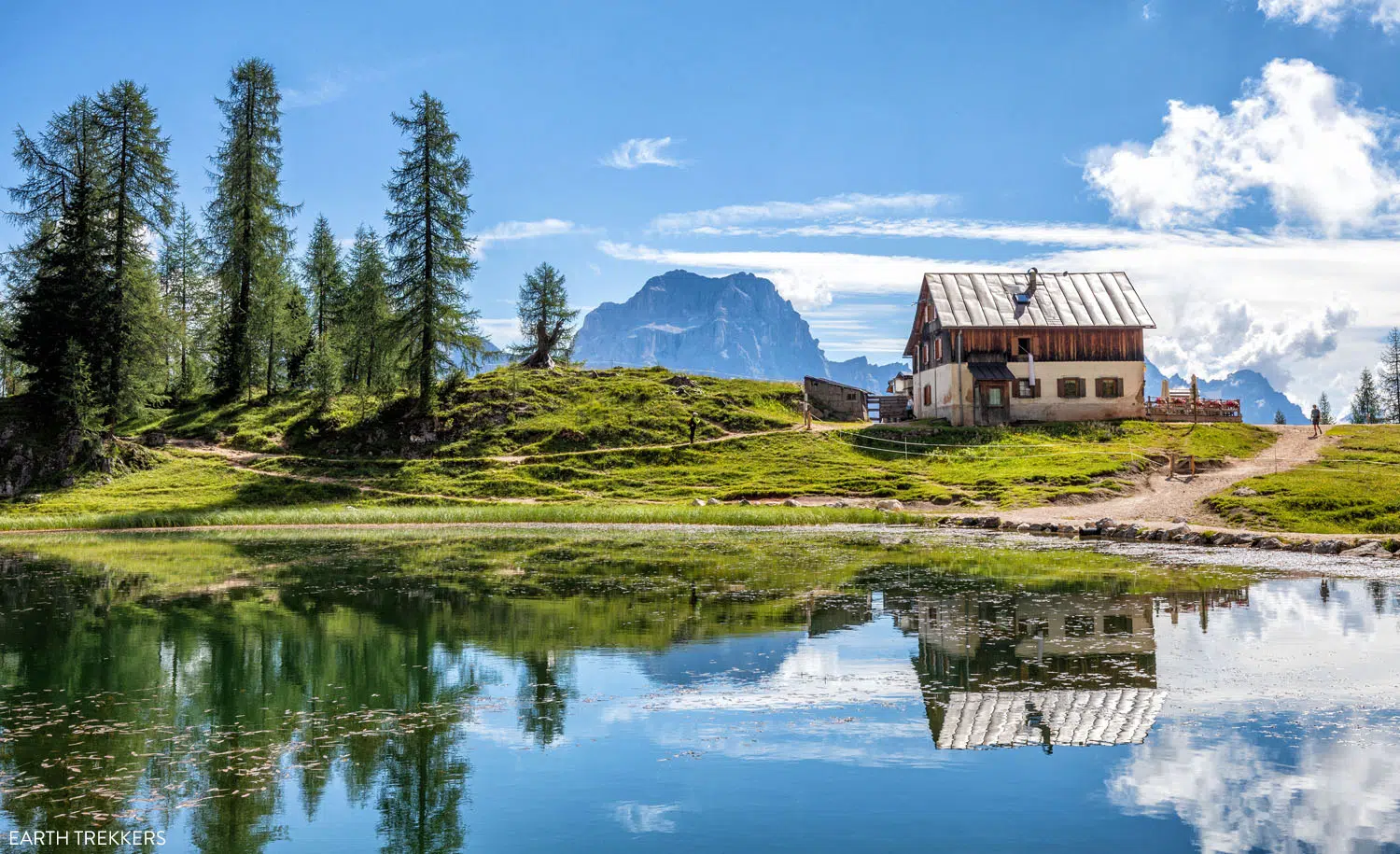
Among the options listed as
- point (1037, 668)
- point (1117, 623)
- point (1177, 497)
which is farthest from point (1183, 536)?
point (1037, 668)

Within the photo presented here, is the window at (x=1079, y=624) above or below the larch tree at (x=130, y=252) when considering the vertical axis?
below

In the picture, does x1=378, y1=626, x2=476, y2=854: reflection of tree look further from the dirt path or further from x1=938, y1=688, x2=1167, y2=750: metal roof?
the dirt path

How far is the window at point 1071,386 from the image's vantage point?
74125 mm

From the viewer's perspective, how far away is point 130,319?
212ft

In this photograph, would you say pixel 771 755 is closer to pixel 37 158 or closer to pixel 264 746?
pixel 264 746

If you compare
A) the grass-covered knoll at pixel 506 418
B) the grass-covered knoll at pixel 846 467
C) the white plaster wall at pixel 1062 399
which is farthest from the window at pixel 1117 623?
the white plaster wall at pixel 1062 399

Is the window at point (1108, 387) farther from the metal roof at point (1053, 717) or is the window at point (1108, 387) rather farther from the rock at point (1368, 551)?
the metal roof at point (1053, 717)

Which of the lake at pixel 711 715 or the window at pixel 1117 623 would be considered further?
the window at pixel 1117 623

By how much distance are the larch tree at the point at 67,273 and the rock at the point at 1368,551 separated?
6222cm

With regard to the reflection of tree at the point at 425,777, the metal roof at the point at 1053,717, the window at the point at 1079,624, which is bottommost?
the reflection of tree at the point at 425,777

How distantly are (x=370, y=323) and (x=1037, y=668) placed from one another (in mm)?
67559

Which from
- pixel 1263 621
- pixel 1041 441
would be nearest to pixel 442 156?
pixel 1041 441

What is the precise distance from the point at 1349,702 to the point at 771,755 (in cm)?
879

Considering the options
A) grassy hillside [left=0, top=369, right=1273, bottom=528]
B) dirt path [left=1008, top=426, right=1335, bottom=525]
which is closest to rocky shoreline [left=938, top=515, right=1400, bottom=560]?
dirt path [left=1008, top=426, right=1335, bottom=525]
